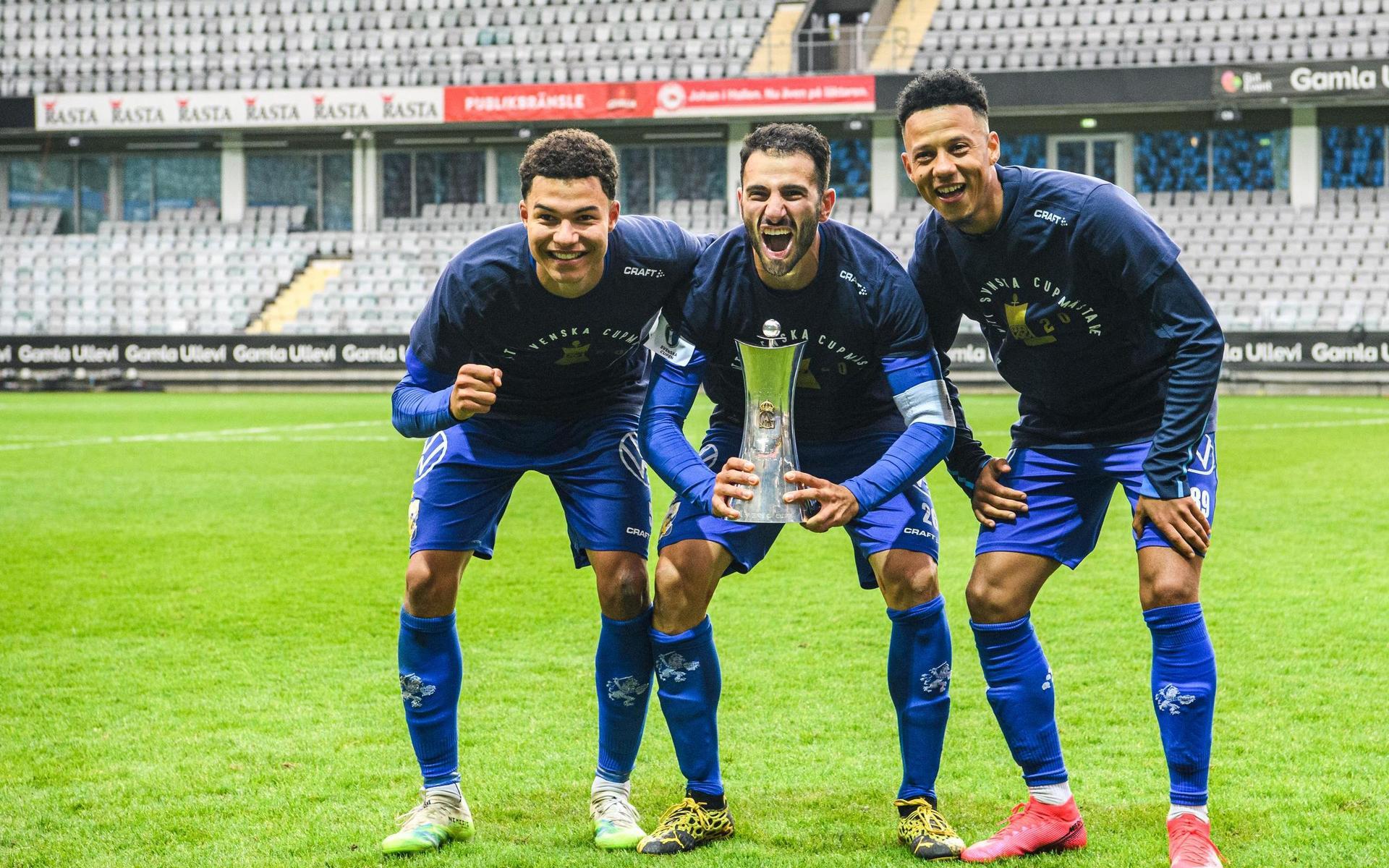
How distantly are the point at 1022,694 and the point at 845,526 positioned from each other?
2.21 feet

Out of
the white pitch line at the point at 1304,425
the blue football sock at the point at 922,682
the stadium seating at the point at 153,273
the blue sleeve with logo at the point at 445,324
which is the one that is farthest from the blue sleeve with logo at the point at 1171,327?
the stadium seating at the point at 153,273

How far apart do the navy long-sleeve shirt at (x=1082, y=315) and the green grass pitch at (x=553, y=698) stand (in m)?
1.10

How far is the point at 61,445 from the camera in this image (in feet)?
51.9

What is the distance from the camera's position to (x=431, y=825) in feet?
12.5

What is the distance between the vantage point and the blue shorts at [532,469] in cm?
414

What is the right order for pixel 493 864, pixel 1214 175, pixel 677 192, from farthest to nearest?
pixel 677 192
pixel 1214 175
pixel 493 864

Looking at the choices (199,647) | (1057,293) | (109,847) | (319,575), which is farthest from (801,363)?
(319,575)

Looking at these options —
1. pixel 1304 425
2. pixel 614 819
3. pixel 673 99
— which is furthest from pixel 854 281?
pixel 673 99

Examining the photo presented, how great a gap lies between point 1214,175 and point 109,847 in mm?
29957

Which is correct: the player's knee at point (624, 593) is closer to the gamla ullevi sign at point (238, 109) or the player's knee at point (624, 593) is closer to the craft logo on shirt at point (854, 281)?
the craft logo on shirt at point (854, 281)

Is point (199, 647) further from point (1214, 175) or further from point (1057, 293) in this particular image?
point (1214, 175)

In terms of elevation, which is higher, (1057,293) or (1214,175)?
(1214,175)

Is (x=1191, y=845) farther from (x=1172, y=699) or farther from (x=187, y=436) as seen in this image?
(x=187, y=436)

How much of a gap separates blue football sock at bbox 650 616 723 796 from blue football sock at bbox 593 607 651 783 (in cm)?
9
